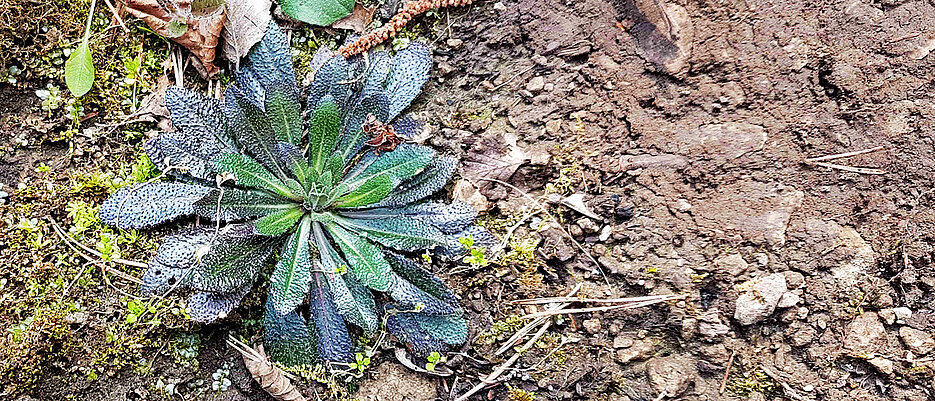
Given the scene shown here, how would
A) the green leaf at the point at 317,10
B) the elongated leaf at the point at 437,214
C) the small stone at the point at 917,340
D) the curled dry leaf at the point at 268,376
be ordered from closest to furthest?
1. the small stone at the point at 917,340
2. the curled dry leaf at the point at 268,376
3. the elongated leaf at the point at 437,214
4. the green leaf at the point at 317,10

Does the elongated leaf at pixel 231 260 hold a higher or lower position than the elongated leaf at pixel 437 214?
higher

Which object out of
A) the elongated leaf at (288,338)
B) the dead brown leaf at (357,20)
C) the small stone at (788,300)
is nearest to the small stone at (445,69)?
the dead brown leaf at (357,20)

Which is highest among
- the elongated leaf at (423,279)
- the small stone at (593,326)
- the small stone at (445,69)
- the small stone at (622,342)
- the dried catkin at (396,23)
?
the dried catkin at (396,23)

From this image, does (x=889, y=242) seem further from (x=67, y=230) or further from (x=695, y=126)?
(x=67, y=230)

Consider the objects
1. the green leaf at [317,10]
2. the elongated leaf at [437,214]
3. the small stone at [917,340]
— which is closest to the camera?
the small stone at [917,340]

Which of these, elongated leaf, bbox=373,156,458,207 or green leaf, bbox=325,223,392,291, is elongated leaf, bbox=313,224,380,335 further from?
elongated leaf, bbox=373,156,458,207

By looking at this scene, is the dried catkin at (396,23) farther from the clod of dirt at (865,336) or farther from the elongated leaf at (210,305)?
the clod of dirt at (865,336)

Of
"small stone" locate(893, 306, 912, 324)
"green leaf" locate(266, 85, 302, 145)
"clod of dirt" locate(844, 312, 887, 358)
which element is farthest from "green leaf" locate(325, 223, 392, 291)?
"small stone" locate(893, 306, 912, 324)
